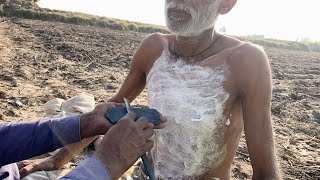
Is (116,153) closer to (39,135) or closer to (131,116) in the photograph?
(131,116)

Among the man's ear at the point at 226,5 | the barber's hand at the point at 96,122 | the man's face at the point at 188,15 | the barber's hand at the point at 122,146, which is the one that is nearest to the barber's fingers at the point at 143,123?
the barber's hand at the point at 122,146

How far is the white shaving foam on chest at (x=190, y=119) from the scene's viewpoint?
247cm

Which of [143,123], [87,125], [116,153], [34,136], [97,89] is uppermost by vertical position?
[143,123]

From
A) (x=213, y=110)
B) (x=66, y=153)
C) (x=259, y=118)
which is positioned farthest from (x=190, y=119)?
(x=66, y=153)

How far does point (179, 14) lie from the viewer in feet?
8.58

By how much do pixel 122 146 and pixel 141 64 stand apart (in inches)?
57.6

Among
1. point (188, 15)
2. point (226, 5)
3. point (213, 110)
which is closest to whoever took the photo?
point (213, 110)

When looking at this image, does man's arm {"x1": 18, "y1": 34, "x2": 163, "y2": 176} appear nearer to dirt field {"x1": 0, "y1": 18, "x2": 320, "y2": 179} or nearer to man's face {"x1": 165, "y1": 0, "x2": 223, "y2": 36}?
man's face {"x1": 165, "y1": 0, "x2": 223, "y2": 36}

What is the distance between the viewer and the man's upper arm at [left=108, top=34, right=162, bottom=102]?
2.95 m

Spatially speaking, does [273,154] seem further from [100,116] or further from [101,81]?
[101,81]

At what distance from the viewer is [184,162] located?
2.57 metres

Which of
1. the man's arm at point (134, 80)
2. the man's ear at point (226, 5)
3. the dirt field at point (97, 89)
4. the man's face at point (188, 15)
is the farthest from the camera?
the dirt field at point (97, 89)

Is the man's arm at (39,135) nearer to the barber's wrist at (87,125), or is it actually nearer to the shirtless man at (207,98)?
the barber's wrist at (87,125)

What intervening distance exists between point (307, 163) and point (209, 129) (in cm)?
266
